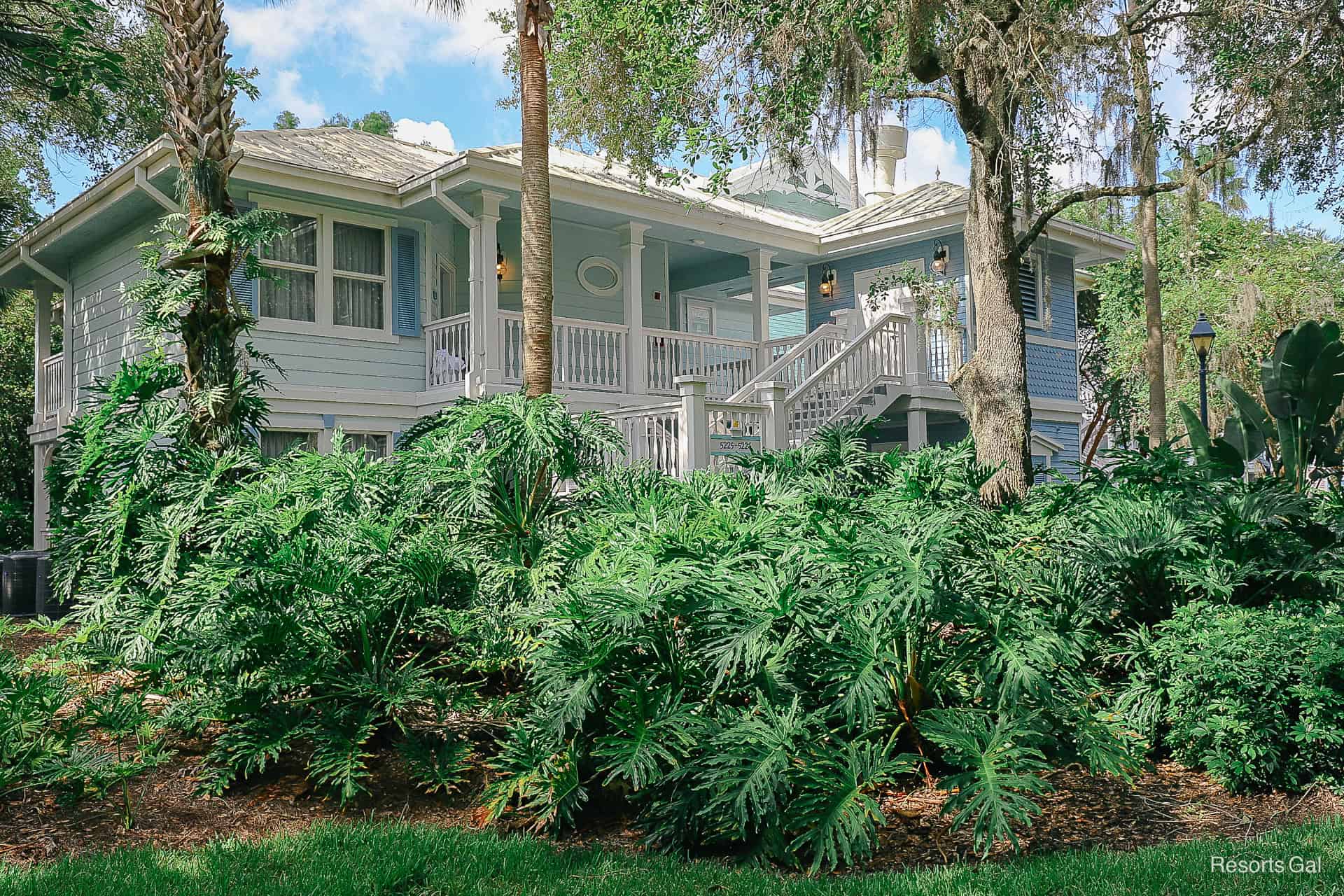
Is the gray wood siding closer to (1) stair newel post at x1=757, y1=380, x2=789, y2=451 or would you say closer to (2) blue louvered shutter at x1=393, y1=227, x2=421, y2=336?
(2) blue louvered shutter at x1=393, y1=227, x2=421, y2=336

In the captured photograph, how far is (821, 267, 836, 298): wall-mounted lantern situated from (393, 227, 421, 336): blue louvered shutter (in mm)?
7052

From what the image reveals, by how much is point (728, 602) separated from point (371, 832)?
1783 millimetres

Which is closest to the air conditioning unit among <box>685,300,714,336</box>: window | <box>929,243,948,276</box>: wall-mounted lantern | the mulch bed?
the mulch bed

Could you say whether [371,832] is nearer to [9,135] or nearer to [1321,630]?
[1321,630]

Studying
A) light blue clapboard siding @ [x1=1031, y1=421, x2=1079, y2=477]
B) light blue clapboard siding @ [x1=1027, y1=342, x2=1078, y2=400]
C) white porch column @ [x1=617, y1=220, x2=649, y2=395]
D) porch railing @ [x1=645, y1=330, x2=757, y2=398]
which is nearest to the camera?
white porch column @ [x1=617, y1=220, x2=649, y2=395]

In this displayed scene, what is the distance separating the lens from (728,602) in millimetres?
4594

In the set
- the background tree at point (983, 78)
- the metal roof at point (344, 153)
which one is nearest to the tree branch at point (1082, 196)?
the background tree at point (983, 78)

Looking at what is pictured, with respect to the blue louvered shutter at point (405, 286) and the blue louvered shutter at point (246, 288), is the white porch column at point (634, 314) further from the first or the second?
the blue louvered shutter at point (246, 288)

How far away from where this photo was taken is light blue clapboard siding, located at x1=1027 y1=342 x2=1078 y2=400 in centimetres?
1830

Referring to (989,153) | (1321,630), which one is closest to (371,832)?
(1321,630)

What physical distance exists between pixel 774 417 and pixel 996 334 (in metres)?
3.06

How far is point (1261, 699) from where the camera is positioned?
5.06m

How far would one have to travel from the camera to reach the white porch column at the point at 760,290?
16000 mm

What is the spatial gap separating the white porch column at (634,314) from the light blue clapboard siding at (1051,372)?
7.35m
